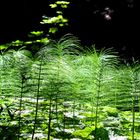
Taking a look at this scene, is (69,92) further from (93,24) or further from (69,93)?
(93,24)

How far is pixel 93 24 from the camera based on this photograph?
730cm

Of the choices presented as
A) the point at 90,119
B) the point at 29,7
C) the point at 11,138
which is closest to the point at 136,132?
the point at 90,119

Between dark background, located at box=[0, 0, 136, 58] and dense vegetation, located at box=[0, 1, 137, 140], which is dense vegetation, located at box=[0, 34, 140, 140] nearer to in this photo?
dense vegetation, located at box=[0, 1, 137, 140]

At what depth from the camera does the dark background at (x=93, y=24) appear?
703cm

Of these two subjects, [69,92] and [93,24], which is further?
[93,24]

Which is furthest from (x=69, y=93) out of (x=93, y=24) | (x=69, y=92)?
(x=93, y=24)

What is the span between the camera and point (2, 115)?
2.94 meters

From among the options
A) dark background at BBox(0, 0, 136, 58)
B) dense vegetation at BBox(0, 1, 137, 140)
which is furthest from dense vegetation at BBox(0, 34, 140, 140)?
dark background at BBox(0, 0, 136, 58)

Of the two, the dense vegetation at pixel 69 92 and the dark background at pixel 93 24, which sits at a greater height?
the dark background at pixel 93 24

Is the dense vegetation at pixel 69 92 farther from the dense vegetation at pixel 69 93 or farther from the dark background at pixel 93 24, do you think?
the dark background at pixel 93 24

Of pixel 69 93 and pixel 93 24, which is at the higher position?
pixel 93 24

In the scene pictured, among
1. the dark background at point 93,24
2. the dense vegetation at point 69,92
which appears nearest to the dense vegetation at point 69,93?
the dense vegetation at point 69,92

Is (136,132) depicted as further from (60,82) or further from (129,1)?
(129,1)

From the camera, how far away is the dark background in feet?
23.1
